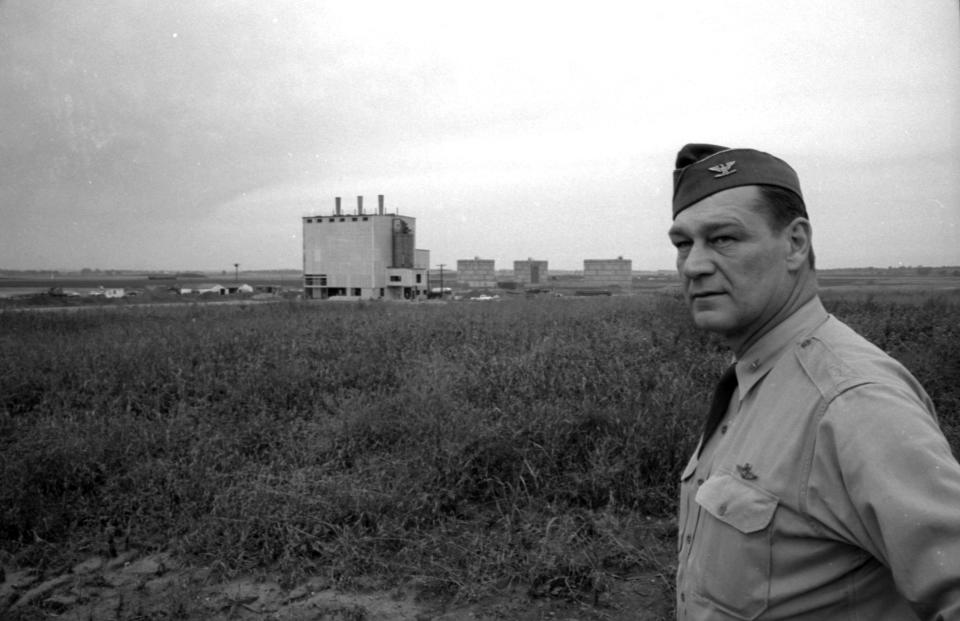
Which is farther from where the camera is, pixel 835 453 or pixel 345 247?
pixel 345 247

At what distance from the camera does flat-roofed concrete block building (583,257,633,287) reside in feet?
279

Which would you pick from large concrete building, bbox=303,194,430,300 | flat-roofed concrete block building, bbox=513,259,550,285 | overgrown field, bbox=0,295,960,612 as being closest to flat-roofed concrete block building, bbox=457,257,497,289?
flat-roofed concrete block building, bbox=513,259,550,285

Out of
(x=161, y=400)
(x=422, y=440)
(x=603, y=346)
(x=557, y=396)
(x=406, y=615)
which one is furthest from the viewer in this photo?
(x=603, y=346)

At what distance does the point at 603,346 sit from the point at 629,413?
128 inches

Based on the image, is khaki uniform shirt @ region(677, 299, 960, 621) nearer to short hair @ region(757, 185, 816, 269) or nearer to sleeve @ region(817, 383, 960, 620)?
sleeve @ region(817, 383, 960, 620)

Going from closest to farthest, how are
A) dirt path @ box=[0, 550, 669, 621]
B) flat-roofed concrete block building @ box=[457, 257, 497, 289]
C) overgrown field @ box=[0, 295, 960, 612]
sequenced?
dirt path @ box=[0, 550, 669, 621] → overgrown field @ box=[0, 295, 960, 612] → flat-roofed concrete block building @ box=[457, 257, 497, 289]

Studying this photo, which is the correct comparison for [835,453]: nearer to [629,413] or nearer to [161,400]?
[629,413]

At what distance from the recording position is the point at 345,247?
5138 cm

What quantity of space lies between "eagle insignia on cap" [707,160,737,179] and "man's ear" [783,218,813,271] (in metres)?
0.20

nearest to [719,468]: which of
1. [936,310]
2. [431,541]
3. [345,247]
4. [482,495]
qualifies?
[431,541]

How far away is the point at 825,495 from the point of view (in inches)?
43.9

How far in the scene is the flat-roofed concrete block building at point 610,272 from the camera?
8512 centimetres

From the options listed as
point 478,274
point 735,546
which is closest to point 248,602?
point 735,546

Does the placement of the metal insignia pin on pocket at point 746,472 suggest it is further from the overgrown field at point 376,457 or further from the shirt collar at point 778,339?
the overgrown field at point 376,457
